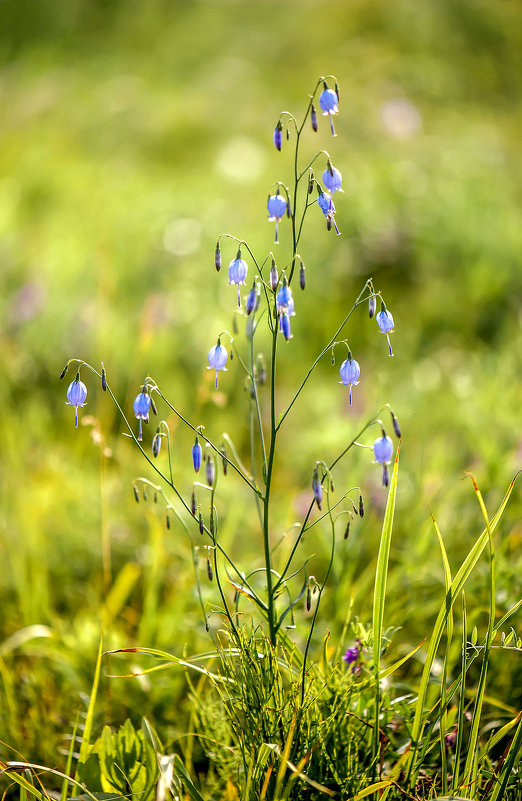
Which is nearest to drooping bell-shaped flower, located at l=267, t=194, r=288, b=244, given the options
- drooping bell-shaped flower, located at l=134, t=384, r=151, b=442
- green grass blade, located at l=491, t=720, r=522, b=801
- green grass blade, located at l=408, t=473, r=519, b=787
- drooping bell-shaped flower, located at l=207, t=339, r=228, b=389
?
drooping bell-shaped flower, located at l=207, t=339, r=228, b=389

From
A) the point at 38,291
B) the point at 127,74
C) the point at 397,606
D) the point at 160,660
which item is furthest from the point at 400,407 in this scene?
the point at 127,74

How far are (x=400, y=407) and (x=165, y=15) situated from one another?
355 inches

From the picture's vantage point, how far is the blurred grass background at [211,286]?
2352mm

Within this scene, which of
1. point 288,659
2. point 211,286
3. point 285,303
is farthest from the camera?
point 211,286

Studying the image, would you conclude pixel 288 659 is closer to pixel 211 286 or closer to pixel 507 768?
pixel 507 768

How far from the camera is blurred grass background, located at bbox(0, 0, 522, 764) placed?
2352 mm

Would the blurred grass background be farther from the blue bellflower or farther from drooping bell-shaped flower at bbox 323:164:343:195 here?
drooping bell-shaped flower at bbox 323:164:343:195

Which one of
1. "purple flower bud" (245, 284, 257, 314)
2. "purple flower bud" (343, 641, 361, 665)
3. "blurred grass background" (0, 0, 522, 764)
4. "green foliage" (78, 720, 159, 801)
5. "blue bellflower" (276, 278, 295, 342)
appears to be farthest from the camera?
"blurred grass background" (0, 0, 522, 764)

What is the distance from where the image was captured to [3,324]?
13.6 ft

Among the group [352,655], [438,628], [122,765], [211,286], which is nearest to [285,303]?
[438,628]

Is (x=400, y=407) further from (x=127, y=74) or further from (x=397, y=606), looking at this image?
(x=127, y=74)

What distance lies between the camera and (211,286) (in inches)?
192

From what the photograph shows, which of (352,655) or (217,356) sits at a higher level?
(217,356)

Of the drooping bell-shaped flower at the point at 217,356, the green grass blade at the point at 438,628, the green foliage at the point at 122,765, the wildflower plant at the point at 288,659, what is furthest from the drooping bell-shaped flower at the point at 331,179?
the green foliage at the point at 122,765
